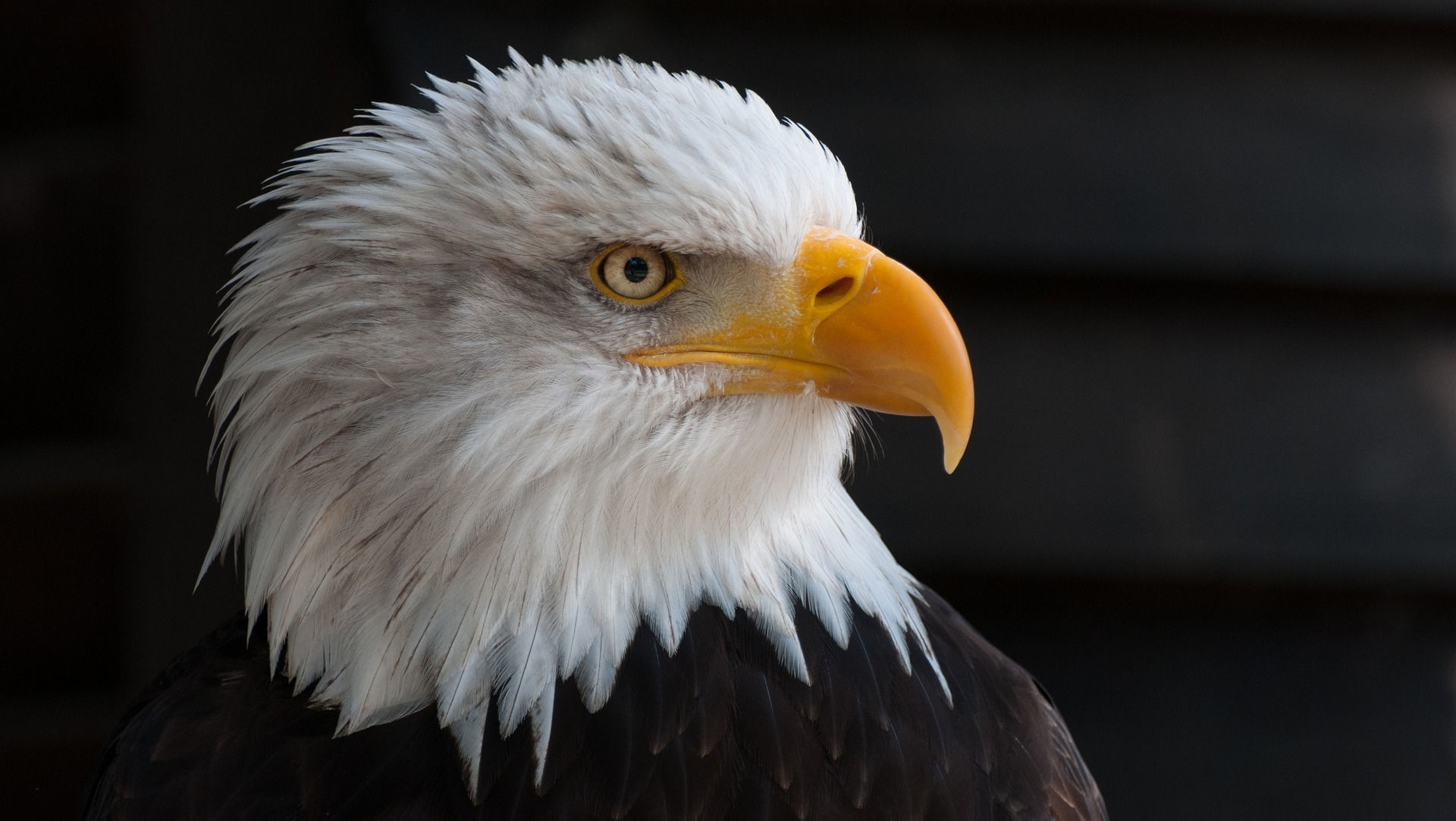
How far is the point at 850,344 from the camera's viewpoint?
1183mm

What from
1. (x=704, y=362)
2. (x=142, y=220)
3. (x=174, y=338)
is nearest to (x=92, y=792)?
(x=704, y=362)

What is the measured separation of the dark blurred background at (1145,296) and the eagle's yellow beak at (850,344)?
0.97 meters

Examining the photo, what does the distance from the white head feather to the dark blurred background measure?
91 centimetres

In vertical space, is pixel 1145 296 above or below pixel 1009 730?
above

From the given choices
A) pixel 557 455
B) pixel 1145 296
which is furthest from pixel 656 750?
pixel 1145 296

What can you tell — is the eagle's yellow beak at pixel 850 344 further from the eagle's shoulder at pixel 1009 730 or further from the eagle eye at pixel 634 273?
the eagle's shoulder at pixel 1009 730

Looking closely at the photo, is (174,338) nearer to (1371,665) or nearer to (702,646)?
(702,646)

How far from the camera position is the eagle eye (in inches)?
45.9

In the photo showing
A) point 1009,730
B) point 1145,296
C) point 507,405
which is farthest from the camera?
point 1145,296

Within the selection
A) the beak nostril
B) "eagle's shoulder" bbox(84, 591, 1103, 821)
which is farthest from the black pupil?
"eagle's shoulder" bbox(84, 591, 1103, 821)

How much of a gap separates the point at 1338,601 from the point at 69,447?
9.02ft

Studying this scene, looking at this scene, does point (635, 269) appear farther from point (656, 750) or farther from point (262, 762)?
point (262, 762)

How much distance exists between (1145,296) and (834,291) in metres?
1.25

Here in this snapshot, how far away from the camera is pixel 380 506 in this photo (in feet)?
3.87
